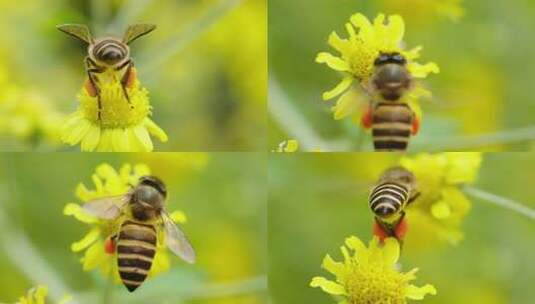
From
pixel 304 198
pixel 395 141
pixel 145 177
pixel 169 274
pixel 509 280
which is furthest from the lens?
pixel 509 280

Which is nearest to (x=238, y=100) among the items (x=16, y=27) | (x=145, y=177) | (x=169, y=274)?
(x=16, y=27)

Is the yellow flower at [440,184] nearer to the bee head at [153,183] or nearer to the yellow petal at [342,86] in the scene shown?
the yellow petal at [342,86]

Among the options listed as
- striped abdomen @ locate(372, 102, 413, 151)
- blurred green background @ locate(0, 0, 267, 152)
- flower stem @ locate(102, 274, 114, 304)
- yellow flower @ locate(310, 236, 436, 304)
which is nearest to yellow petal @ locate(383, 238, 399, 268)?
yellow flower @ locate(310, 236, 436, 304)

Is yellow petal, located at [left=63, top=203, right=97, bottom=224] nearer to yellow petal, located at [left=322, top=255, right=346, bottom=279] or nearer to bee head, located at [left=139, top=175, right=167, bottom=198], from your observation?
bee head, located at [left=139, top=175, right=167, bottom=198]

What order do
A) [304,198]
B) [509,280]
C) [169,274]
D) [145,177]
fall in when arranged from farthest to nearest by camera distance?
[509,280] → [304,198] → [169,274] → [145,177]

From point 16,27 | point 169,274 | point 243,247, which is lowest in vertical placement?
point 169,274

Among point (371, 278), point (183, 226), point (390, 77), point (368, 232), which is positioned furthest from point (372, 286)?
point (183, 226)

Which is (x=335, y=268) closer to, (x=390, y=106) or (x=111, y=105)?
(x=390, y=106)

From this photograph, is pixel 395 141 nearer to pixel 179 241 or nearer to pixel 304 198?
pixel 179 241
